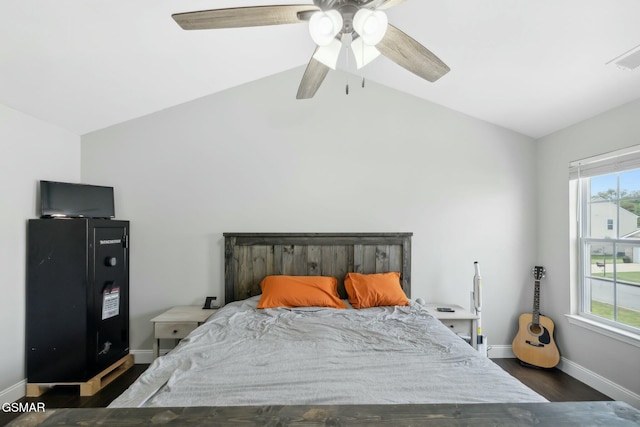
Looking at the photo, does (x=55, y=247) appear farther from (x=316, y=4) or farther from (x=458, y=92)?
(x=458, y=92)

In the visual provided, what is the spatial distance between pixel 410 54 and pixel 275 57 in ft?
5.42

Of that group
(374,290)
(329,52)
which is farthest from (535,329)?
(329,52)

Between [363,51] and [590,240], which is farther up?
[363,51]

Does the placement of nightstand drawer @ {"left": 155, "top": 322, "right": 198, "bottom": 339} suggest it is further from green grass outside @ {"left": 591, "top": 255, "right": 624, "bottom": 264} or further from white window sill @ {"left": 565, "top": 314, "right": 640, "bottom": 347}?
green grass outside @ {"left": 591, "top": 255, "right": 624, "bottom": 264}

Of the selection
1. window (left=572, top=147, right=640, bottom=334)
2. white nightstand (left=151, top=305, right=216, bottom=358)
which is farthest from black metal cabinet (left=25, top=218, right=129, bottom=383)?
window (left=572, top=147, right=640, bottom=334)

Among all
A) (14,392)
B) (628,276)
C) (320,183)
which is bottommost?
(14,392)

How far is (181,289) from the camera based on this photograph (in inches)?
120

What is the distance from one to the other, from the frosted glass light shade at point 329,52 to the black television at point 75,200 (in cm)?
246

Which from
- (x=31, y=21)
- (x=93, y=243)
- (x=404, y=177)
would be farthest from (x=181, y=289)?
(x=404, y=177)

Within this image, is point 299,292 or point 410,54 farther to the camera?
point 299,292

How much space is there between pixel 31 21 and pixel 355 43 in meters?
1.85

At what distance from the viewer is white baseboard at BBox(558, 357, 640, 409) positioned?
2.27m

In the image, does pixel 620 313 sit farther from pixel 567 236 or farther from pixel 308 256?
pixel 308 256

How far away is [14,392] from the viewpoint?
2352 millimetres
